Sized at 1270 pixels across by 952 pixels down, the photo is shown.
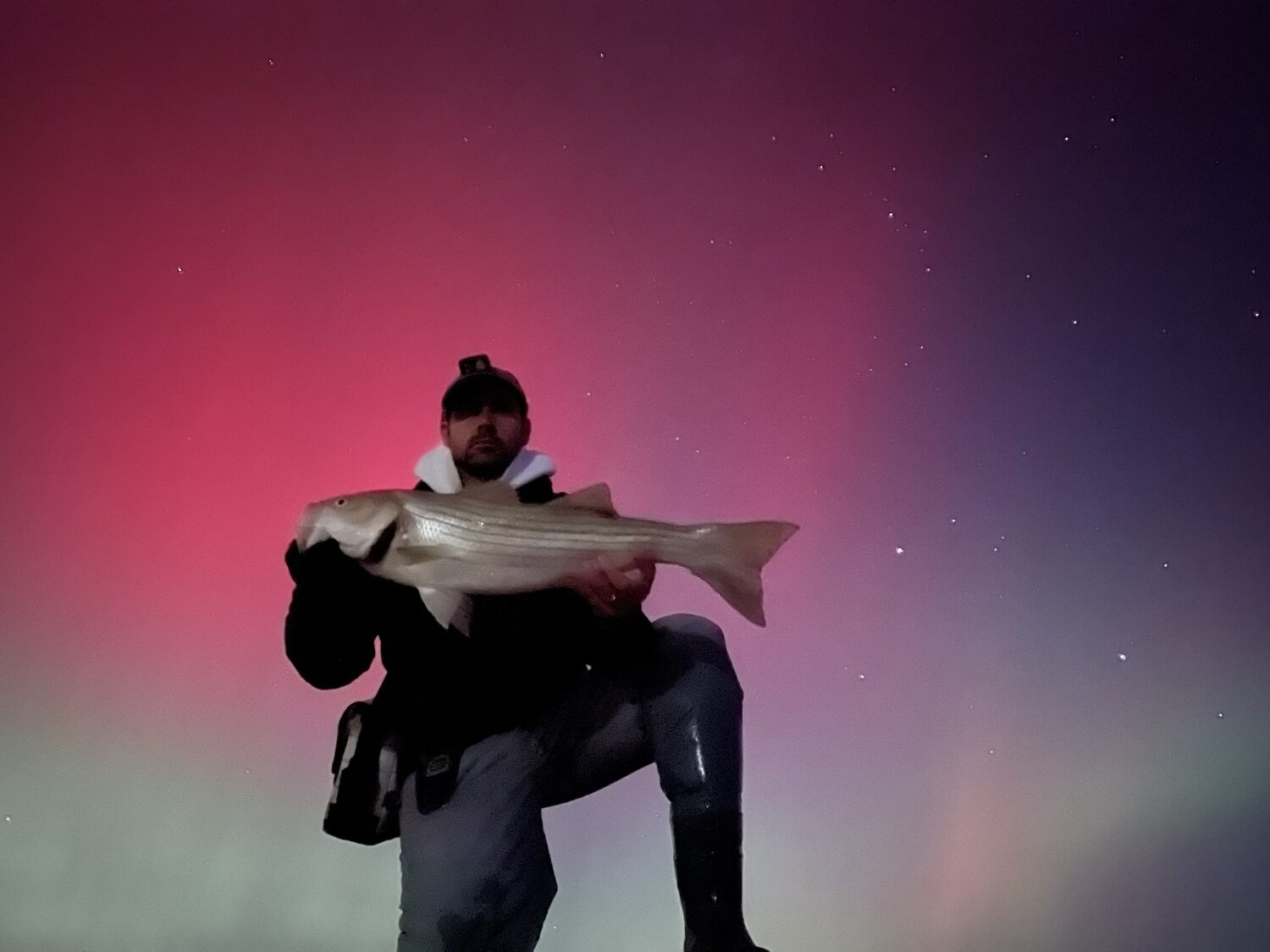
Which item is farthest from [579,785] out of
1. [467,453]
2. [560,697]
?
[467,453]

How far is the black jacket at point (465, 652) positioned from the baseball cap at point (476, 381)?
267 millimetres

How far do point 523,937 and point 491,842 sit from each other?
0.13 meters

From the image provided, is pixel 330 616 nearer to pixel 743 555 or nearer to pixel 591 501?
pixel 591 501

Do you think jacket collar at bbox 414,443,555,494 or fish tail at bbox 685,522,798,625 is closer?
fish tail at bbox 685,522,798,625

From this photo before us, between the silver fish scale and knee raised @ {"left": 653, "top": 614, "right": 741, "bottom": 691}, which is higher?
the silver fish scale

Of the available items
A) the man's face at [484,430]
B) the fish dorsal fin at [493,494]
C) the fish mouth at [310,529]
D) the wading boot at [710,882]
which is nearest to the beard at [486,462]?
the man's face at [484,430]

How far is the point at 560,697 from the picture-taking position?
1.14 metres

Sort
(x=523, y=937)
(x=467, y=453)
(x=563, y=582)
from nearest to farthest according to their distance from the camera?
(x=563, y=582)
(x=523, y=937)
(x=467, y=453)

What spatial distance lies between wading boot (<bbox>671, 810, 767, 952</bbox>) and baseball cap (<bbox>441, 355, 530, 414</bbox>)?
591 millimetres

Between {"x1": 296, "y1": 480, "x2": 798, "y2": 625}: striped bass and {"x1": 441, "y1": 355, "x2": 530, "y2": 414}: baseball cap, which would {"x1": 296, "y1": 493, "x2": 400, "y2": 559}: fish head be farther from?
{"x1": 441, "y1": 355, "x2": 530, "y2": 414}: baseball cap

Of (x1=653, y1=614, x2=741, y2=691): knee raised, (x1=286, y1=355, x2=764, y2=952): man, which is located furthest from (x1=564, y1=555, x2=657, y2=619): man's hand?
(x1=653, y1=614, x2=741, y2=691): knee raised

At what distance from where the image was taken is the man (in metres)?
1.03

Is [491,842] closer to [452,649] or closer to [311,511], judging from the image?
[452,649]

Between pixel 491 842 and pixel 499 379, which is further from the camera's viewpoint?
pixel 499 379
